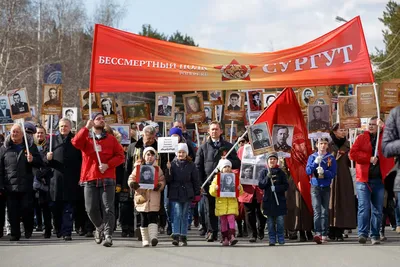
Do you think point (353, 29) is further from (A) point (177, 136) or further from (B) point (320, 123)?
(A) point (177, 136)

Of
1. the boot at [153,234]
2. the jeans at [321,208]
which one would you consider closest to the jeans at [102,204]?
the boot at [153,234]

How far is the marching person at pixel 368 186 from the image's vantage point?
14531 millimetres

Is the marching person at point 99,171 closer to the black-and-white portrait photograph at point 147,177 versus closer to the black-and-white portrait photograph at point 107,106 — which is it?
the black-and-white portrait photograph at point 147,177

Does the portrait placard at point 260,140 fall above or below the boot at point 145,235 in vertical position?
above

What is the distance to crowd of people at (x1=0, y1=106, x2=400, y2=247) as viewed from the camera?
47.4ft

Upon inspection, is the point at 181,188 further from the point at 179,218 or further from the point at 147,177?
the point at 147,177

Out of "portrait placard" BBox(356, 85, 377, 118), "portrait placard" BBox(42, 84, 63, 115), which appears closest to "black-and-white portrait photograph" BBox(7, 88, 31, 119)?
"portrait placard" BBox(42, 84, 63, 115)

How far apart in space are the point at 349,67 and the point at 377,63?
33.9m

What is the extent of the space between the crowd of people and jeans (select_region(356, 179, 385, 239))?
0.05 feet

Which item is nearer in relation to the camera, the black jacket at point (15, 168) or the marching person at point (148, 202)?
the marching person at point (148, 202)

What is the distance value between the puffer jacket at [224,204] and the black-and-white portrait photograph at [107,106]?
22.2ft

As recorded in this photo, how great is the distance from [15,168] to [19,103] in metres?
2.14

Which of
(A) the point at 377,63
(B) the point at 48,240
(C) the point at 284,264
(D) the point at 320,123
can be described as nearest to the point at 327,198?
(D) the point at 320,123

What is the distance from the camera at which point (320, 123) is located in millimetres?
16281
